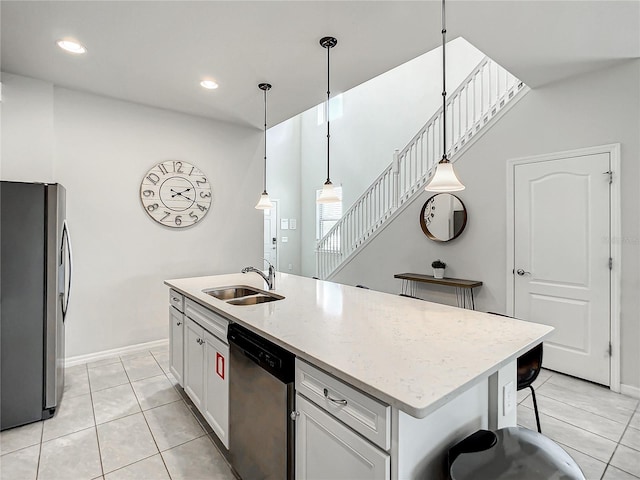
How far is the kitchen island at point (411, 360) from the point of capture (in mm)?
1012

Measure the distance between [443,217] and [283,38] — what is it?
2766mm

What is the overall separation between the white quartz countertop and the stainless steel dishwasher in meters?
0.09

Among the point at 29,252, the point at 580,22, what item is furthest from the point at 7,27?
the point at 580,22

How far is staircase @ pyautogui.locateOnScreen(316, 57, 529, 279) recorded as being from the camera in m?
3.79

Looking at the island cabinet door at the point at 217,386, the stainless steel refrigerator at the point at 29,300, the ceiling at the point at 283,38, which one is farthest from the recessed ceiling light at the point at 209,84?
the island cabinet door at the point at 217,386

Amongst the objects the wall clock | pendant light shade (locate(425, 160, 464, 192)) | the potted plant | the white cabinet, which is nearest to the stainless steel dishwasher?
the white cabinet

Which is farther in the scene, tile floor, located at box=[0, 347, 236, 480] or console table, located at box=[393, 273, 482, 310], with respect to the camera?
console table, located at box=[393, 273, 482, 310]

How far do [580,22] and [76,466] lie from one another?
13.8 ft

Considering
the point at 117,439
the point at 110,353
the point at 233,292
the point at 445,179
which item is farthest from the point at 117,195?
the point at 445,179

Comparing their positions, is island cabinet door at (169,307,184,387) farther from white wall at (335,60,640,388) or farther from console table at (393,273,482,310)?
white wall at (335,60,640,388)

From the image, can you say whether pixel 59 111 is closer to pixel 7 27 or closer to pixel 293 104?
pixel 7 27

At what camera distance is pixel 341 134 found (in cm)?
721

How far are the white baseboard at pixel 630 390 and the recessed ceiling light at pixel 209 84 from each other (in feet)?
14.8

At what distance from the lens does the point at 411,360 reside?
1.23 metres
